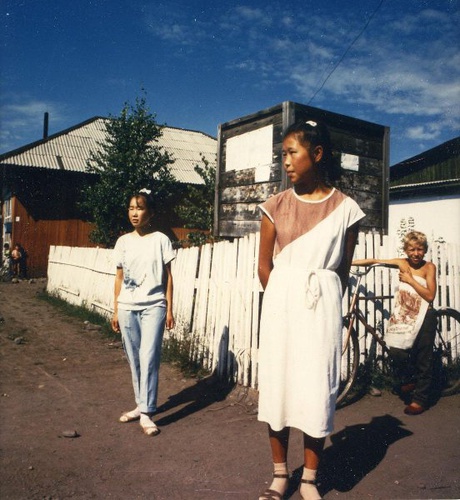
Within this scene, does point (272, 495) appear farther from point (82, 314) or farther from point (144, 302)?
point (82, 314)

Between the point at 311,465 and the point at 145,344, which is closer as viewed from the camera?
the point at 311,465

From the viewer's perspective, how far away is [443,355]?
206 inches

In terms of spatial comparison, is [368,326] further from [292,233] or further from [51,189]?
[51,189]

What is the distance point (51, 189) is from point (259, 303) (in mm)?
16763

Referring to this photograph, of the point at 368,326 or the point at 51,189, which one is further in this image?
the point at 51,189

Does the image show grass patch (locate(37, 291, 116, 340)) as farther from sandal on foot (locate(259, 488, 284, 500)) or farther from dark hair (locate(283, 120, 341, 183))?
dark hair (locate(283, 120, 341, 183))

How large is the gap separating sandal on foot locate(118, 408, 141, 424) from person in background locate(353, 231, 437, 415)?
2.60m

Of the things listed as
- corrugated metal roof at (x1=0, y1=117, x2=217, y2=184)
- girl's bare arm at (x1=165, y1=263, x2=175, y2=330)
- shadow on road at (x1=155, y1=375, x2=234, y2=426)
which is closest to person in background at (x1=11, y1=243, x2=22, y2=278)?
corrugated metal roof at (x1=0, y1=117, x2=217, y2=184)

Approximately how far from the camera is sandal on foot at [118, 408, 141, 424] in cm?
398

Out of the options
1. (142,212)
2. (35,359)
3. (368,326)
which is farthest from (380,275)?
(35,359)

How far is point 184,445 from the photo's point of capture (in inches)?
138

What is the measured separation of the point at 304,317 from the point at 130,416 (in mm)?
2385

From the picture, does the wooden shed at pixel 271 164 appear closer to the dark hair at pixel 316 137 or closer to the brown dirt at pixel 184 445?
the brown dirt at pixel 184 445

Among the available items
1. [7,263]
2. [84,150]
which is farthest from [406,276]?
[84,150]
